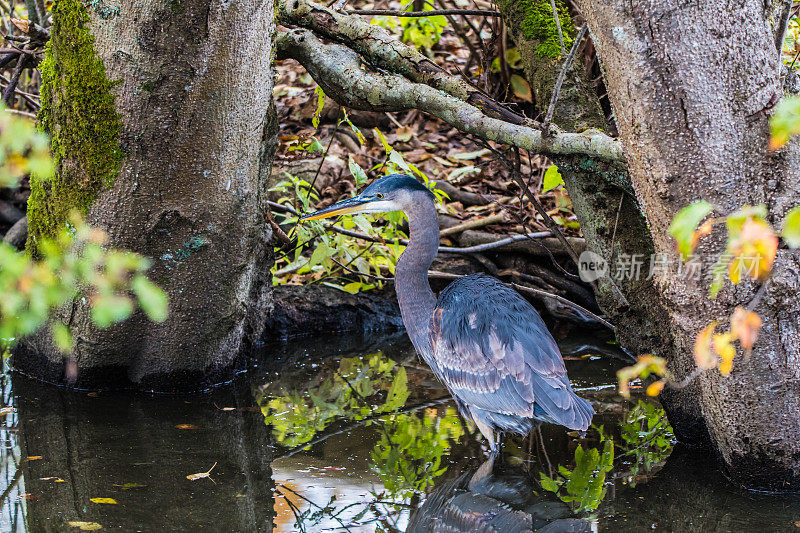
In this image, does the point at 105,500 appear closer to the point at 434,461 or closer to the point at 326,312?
the point at 434,461

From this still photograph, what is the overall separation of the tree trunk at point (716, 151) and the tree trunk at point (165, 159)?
192 cm

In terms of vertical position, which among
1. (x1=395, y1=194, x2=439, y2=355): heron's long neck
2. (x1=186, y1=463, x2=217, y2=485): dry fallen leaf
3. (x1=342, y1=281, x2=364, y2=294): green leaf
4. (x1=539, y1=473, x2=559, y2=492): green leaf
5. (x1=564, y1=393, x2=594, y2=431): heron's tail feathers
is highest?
(x1=395, y1=194, x2=439, y2=355): heron's long neck

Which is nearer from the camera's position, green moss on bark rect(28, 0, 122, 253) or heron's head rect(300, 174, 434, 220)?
green moss on bark rect(28, 0, 122, 253)

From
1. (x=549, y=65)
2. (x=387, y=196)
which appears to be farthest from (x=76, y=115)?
(x=549, y=65)

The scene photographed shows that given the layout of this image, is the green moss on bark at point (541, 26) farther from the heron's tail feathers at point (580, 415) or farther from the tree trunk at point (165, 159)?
the heron's tail feathers at point (580, 415)

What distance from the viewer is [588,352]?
17.5ft

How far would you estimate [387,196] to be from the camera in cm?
423

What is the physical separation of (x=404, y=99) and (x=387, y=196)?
568mm

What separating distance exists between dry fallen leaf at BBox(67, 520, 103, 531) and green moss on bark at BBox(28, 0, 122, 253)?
1.81m

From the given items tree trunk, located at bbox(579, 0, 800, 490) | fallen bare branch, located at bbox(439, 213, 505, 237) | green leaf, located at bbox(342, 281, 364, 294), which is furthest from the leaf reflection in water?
green leaf, located at bbox(342, 281, 364, 294)

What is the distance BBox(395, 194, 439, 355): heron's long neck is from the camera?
4156mm

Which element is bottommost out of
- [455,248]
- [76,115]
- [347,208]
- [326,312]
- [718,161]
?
[326,312]

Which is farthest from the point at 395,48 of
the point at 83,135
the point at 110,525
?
the point at 110,525

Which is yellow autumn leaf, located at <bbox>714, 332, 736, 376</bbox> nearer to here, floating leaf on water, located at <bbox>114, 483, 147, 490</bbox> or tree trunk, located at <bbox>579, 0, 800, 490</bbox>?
tree trunk, located at <bbox>579, 0, 800, 490</bbox>
